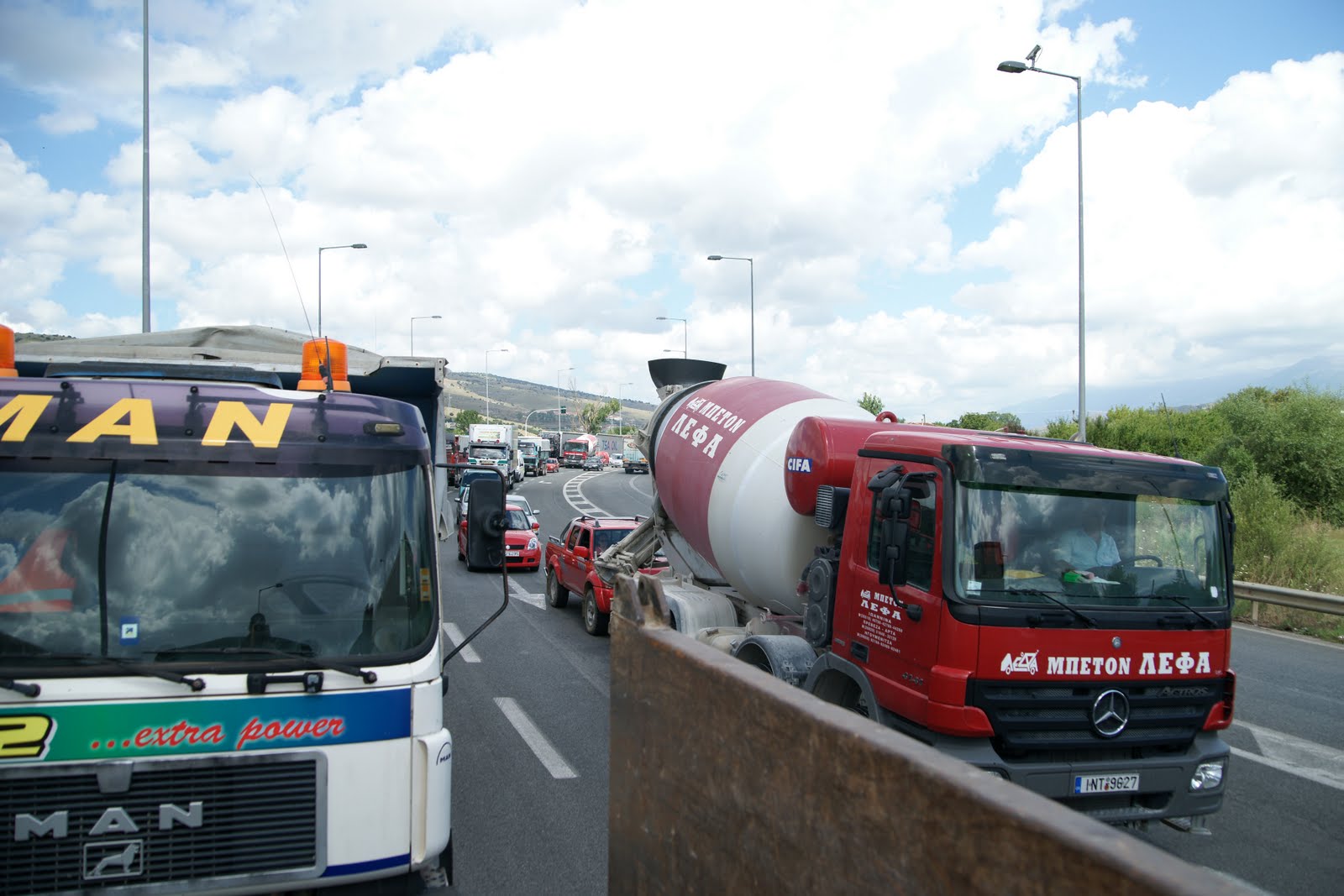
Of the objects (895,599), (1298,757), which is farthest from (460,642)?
(1298,757)

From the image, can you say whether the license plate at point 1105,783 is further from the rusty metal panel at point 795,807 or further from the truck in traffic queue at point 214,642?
the truck in traffic queue at point 214,642

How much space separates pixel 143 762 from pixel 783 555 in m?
5.13

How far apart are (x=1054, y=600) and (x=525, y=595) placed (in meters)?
12.4

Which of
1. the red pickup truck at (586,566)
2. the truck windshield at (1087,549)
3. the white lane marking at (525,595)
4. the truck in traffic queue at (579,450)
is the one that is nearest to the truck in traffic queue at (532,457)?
the truck in traffic queue at (579,450)

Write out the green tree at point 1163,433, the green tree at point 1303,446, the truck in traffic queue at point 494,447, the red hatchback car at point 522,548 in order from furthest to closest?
the truck in traffic queue at point 494,447
the green tree at point 1163,433
the green tree at point 1303,446
the red hatchback car at point 522,548

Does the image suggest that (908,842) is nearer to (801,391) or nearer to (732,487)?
(732,487)

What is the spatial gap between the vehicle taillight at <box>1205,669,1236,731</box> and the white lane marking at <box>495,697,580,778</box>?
4213 mm

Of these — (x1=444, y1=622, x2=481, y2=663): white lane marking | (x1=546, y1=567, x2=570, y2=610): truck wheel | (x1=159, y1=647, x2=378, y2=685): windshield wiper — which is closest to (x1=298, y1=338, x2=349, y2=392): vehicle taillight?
(x1=159, y1=647, x2=378, y2=685): windshield wiper

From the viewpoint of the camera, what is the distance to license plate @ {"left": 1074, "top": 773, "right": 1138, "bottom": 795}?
5145 mm

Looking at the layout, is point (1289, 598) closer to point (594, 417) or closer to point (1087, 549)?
point (1087, 549)

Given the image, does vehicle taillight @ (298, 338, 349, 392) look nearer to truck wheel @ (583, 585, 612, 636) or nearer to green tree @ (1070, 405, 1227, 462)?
truck wheel @ (583, 585, 612, 636)

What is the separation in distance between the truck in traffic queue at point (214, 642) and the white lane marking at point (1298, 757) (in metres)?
6.75

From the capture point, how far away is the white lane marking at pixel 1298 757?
716cm

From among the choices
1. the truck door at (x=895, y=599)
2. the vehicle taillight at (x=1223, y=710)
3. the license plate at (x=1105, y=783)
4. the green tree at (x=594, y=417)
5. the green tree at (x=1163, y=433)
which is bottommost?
the license plate at (x=1105, y=783)
